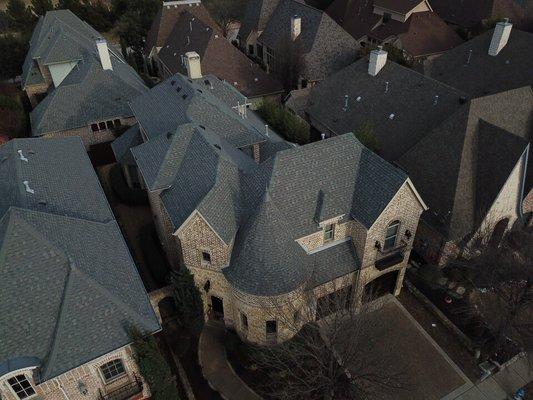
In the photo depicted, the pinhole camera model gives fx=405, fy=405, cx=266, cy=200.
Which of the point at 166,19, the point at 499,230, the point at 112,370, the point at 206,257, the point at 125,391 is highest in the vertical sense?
the point at 166,19

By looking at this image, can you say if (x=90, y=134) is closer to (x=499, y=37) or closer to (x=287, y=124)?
(x=287, y=124)

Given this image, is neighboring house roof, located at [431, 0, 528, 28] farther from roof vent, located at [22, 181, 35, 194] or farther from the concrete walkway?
roof vent, located at [22, 181, 35, 194]


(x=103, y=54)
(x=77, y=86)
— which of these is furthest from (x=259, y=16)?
(x=77, y=86)

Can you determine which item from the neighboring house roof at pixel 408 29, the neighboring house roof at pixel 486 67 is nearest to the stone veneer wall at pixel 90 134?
the neighboring house roof at pixel 486 67

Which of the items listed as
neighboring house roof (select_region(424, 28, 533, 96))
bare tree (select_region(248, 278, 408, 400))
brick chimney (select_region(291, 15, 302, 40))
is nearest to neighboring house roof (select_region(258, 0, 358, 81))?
brick chimney (select_region(291, 15, 302, 40))

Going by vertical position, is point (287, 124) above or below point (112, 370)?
above

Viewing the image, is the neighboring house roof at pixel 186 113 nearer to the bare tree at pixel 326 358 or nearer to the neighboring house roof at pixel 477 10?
the bare tree at pixel 326 358

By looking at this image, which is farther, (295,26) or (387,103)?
(295,26)
